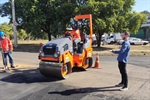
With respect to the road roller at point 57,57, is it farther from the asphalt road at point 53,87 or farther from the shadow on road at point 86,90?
the shadow on road at point 86,90

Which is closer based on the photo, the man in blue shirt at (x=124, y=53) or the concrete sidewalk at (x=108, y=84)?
the concrete sidewalk at (x=108, y=84)

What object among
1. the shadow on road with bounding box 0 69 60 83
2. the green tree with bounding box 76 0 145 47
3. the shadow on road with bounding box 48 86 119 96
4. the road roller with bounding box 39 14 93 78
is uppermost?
the green tree with bounding box 76 0 145 47

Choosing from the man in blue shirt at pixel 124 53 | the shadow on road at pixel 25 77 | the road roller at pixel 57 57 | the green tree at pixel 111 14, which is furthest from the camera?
the green tree at pixel 111 14

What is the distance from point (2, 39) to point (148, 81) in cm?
669

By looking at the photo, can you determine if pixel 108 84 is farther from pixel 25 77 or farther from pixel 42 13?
pixel 42 13

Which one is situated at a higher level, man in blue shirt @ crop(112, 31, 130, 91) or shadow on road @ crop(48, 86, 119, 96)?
man in blue shirt @ crop(112, 31, 130, 91)

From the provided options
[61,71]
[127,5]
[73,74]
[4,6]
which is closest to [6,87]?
[61,71]

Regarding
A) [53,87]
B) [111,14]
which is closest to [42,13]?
[111,14]

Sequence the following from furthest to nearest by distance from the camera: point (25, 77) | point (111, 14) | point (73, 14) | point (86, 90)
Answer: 1. point (111, 14)
2. point (73, 14)
3. point (25, 77)
4. point (86, 90)

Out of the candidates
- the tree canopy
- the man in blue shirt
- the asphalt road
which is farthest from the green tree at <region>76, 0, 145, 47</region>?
the man in blue shirt

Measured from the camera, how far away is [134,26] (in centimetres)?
2855

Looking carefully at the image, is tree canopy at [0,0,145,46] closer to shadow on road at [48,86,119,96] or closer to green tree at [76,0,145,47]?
green tree at [76,0,145,47]

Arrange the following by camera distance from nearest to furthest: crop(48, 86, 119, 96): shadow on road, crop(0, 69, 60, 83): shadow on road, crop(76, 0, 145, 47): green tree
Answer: crop(48, 86, 119, 96): shadow on road
crop(0, 69, 60, 83): shadow on road
crop(76, 0, 145, 47): green tree

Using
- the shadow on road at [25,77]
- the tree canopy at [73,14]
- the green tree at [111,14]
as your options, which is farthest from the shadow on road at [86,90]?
the green tree at [111,14]
